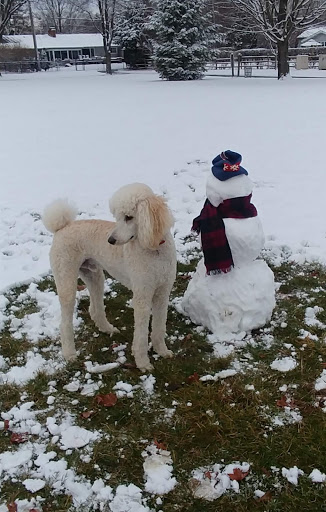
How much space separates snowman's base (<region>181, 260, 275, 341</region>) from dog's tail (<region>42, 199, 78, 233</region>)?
50.3 inches

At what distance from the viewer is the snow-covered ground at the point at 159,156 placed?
21.0ft

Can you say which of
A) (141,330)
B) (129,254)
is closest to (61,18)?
(129,254)

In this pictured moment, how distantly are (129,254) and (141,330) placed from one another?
59 centimetres

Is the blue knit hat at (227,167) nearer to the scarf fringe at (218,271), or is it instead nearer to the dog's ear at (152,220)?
the scarf fringe at (218,271)

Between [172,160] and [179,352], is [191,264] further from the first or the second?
[172,160]

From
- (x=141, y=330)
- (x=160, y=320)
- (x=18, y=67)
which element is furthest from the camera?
(x=18, y=67)

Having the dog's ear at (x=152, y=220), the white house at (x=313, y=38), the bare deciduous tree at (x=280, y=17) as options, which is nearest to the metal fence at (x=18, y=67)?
the bare deciduous tree at (x=280, y=17)

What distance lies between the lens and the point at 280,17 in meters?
23.0

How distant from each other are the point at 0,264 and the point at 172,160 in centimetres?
484

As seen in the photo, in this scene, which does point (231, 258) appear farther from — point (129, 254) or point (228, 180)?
point (129, 254)

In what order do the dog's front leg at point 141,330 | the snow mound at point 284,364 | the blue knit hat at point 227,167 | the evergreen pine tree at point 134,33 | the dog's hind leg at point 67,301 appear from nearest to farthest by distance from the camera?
the dog's front leg at point 141,330 < the snow mound at point 284,364 < the dog's hind leg at point 67,301 < the blue knit hat at point 227,167 < the evergreen pine tree at point 134,33

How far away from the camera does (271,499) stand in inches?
103

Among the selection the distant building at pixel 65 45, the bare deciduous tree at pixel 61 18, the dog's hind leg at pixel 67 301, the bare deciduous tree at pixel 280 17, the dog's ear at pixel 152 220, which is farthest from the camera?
the bare deciduous tree at pixel 61 18

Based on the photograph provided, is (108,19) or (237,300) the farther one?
(108,19)
